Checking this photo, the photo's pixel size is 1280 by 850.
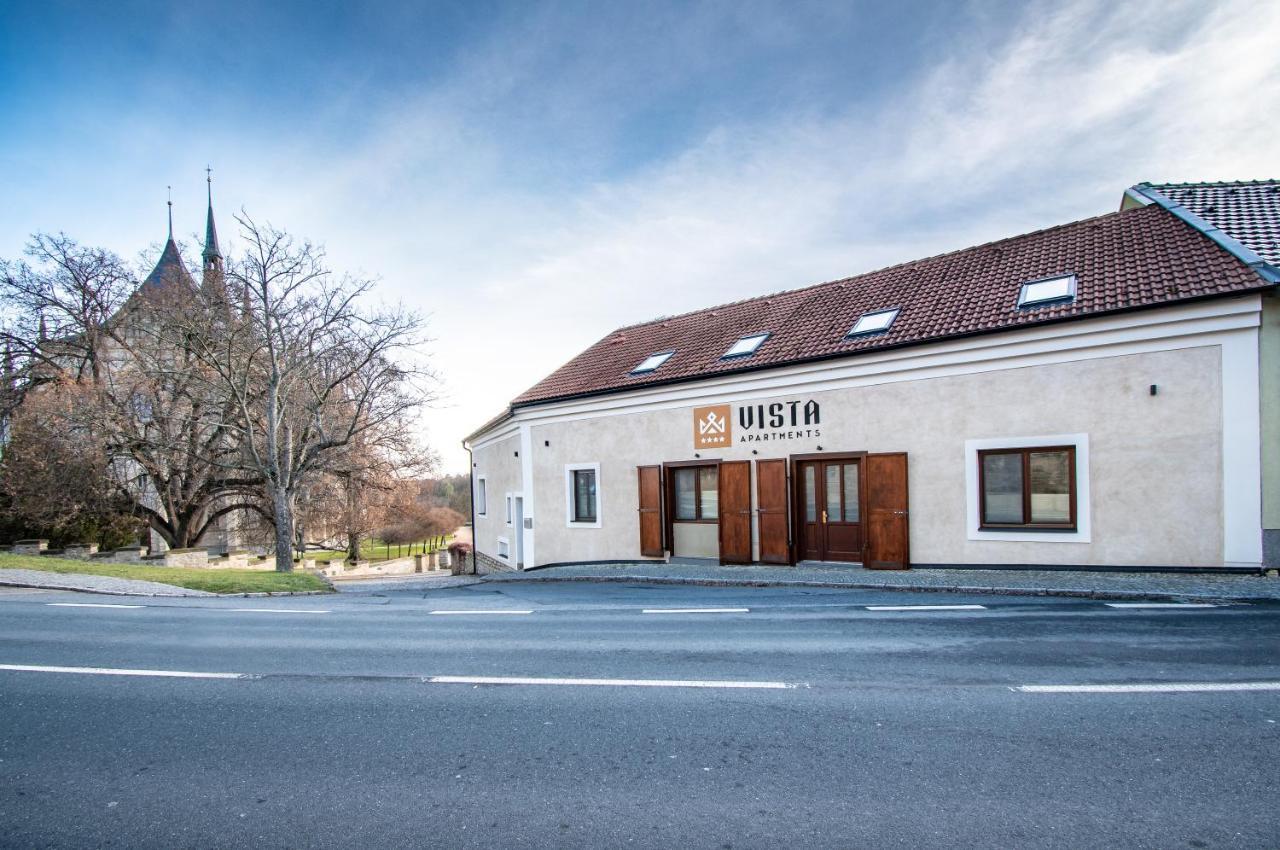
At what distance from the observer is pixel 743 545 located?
1459 cm

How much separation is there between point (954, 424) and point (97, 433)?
2612 cm

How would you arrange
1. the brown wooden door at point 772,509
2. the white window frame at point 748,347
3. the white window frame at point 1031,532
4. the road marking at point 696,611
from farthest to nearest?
the white window frame at point 748,347 < the brown wooden door at point 772,509 < the white window frame at point 1031,532 < the road marking at point 696,611

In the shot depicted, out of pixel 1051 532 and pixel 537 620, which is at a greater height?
pixel 1051 532

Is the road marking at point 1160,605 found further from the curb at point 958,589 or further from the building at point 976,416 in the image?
the building at point 976,416

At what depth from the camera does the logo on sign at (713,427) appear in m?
14.9

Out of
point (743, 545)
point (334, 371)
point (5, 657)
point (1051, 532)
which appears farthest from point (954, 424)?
point (334, 371)

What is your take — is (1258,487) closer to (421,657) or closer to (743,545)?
(743,545)

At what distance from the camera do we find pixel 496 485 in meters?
23.3

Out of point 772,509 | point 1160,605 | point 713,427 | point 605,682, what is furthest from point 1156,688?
point 713,427

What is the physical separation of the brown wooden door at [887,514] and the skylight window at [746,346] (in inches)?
149

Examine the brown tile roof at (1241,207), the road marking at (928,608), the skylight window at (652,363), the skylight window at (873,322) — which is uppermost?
the brown tile roof at (1241,207)

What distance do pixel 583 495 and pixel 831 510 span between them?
651 centimetres

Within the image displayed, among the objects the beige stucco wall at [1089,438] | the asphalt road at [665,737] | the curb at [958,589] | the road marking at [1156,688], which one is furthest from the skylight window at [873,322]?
the road marking at [1156,688]

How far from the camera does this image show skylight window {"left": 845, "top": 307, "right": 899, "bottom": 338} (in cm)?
1359
